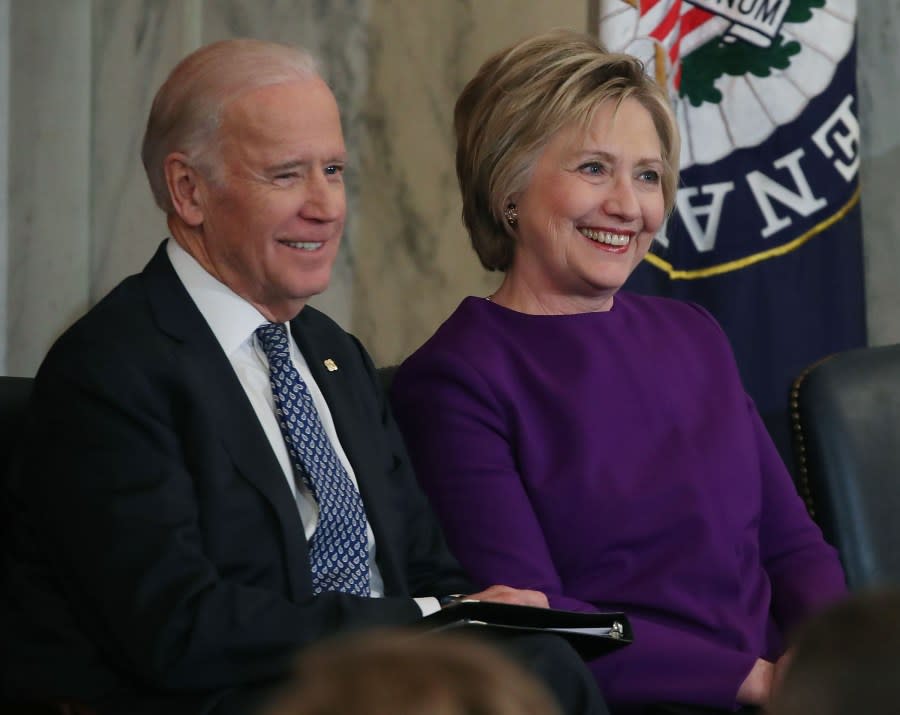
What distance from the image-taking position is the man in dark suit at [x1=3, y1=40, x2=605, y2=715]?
2.04m

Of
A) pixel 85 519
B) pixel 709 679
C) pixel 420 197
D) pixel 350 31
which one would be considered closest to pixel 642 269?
pixel 420 197

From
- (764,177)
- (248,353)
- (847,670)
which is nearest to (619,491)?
(248,353)

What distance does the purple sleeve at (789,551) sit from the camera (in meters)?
2.80

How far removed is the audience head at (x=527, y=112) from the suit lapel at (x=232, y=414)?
2.66 ft

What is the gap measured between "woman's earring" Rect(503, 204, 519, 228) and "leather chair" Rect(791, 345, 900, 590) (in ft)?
2.08

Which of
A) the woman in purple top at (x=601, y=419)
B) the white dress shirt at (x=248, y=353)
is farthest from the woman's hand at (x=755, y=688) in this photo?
the white dress shirt at (x=248, y=353)

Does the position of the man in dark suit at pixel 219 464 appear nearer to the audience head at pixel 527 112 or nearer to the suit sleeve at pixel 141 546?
the suit sleeve at pixel 141 546

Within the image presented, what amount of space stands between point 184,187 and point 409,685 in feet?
5.72

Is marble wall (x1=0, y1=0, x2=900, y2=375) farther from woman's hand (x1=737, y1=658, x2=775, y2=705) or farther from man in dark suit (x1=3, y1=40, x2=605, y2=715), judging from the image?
woman's hand (x1=737, y1=658, x2=775, y2=705)

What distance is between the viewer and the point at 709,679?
2.52m

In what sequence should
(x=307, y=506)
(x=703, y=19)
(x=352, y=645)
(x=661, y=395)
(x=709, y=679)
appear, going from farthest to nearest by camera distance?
(x=703, y=19), (x=661, y=395), (x=709, y=679), (x=307, y=506), (x=352, y=645)

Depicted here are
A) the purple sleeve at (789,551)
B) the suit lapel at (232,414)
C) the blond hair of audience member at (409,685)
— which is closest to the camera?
the blond hair of audience member at (409,685)

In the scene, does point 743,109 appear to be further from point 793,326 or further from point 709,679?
point 709,679

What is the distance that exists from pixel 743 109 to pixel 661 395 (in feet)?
4.58
